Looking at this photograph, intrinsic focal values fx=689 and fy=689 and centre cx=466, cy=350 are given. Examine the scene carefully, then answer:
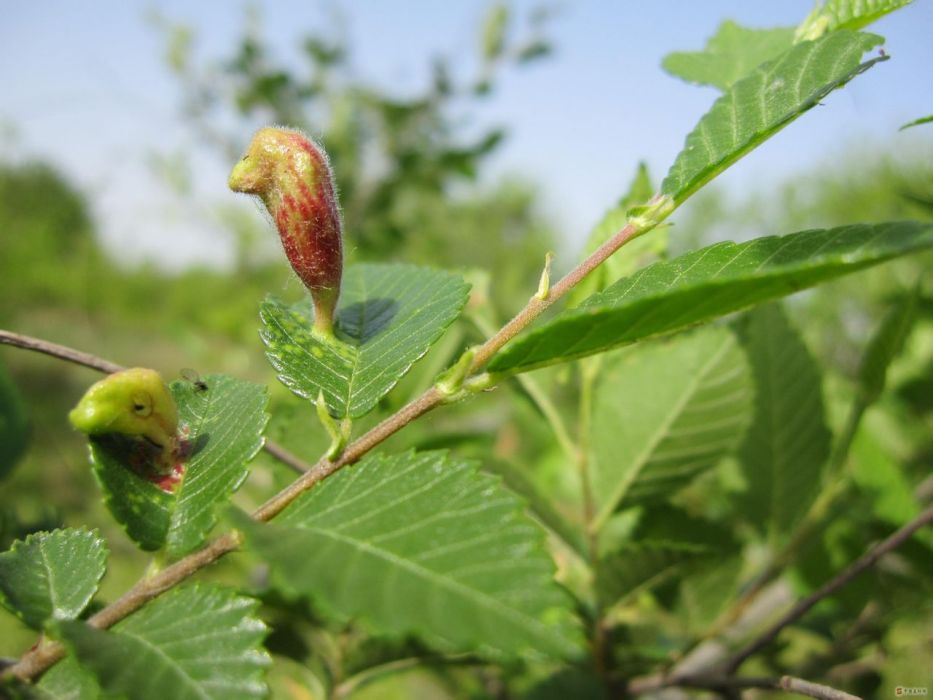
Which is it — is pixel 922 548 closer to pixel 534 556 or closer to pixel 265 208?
pixel 534 556

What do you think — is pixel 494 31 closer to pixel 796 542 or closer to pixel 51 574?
pixel 796 542

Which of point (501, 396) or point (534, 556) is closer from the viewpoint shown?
point (534, 556)

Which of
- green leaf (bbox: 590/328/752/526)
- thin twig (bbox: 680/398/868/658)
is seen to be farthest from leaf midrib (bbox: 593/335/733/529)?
thin twig (bbox: 680/398/868/658)

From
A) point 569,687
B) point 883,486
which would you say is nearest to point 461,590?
point 569,687

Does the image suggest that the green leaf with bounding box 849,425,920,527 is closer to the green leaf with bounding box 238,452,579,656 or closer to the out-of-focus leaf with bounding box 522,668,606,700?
the out-of-focus leaf with bounding box 522,668,606,700

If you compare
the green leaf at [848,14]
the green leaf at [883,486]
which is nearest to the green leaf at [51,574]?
the green leaf at [848,14]

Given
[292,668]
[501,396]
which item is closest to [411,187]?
[501,396]
